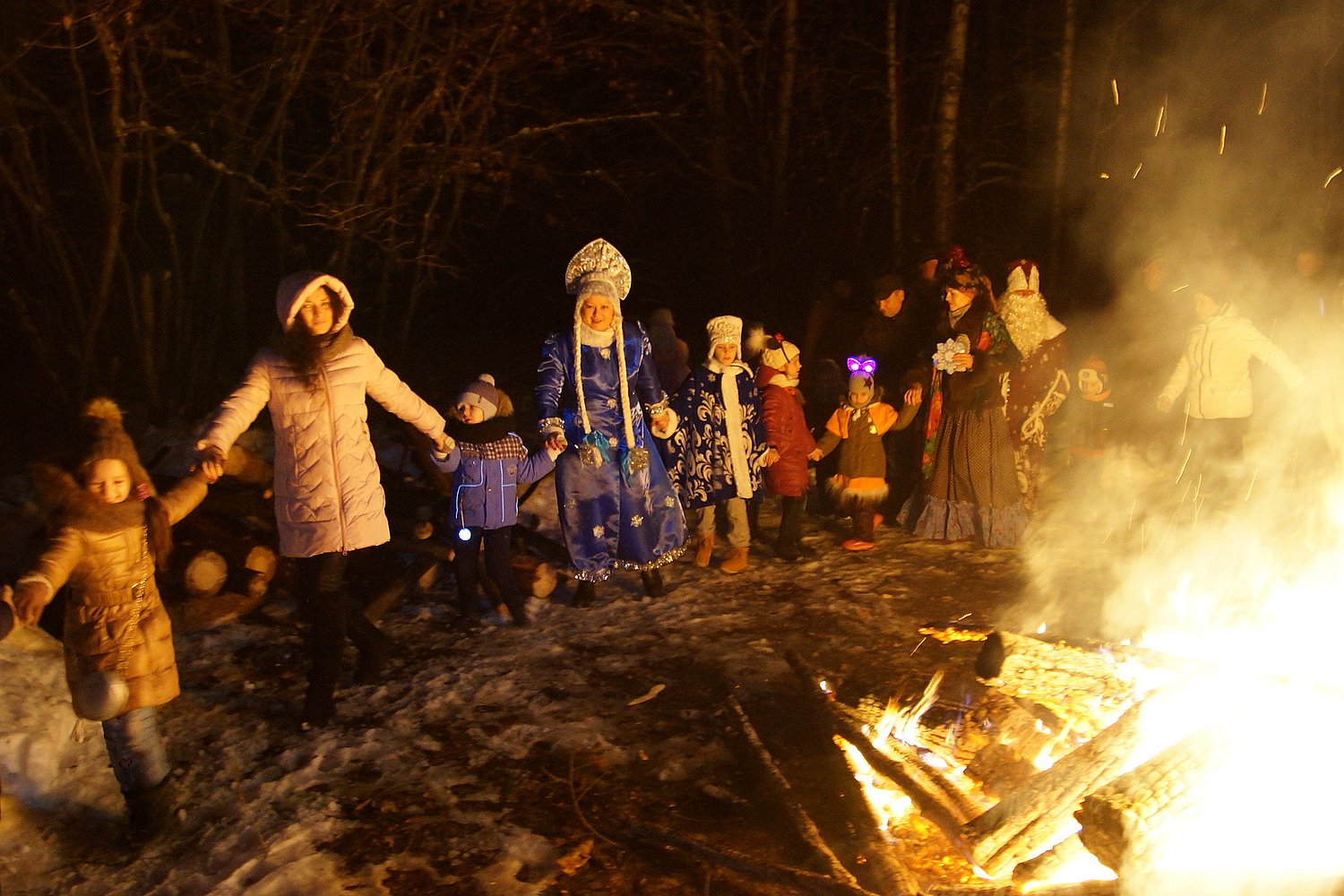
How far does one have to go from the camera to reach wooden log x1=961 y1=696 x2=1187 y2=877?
3633 mm

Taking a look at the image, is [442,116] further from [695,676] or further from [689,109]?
[695,676]

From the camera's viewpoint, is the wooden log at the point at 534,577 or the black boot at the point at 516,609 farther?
the wooden log at the point at 534,577

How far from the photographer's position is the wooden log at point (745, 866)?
3510mm

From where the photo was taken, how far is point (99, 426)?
3.88 meters

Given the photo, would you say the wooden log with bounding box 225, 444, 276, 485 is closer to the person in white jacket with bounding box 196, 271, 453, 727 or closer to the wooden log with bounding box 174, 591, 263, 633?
the wooden log with bounding box 174, 591, 263, 633

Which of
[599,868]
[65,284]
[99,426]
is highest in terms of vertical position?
[65,284]

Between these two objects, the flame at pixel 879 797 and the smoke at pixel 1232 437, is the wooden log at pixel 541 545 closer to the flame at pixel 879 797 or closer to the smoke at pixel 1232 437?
the smoke at pixel 1232 437

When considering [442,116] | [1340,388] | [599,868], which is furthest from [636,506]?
[1340,388]

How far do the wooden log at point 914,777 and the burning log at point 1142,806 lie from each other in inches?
16.5

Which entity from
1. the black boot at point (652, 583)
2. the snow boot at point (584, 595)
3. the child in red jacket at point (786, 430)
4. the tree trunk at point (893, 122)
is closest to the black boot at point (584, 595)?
the snow boot at point (584, 595)

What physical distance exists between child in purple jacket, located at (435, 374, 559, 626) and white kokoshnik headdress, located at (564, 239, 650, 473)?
33 cm

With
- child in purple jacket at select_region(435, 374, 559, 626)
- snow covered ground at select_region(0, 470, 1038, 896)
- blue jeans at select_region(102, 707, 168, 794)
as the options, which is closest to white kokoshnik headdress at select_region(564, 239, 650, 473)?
child in purple jacket at select_region(435, 374, 559, 626)

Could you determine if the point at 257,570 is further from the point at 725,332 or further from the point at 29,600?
the point at 725,332

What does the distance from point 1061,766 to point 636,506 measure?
316cm
